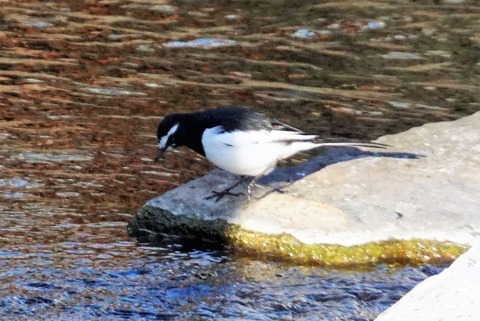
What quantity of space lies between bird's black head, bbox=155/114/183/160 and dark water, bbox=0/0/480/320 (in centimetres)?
47

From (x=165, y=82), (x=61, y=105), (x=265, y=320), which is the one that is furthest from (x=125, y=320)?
(x=165, y=82)

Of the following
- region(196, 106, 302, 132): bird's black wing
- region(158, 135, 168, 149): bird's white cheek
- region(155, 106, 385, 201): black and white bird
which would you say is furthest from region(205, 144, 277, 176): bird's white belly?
Result: region(158, 135, 168, 149): bird's white cheek

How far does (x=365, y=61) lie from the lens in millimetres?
10141

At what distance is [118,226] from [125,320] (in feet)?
4.42

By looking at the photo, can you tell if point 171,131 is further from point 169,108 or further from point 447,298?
point 447,298

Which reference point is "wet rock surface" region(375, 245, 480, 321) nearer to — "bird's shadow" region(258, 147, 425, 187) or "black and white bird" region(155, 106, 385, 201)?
"black and white bird" region(155, 106, 385, 201)

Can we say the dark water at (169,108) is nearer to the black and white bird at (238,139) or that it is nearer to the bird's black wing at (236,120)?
the black and white bird at (238,139)

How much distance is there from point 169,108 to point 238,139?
2.64 m

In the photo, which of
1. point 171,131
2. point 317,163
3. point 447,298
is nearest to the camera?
point 447,298

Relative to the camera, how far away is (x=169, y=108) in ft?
28.2

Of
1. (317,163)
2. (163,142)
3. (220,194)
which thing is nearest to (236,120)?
(220,194)

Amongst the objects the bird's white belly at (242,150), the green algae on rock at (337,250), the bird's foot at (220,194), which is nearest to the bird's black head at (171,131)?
the bird's white belly at (242,150)

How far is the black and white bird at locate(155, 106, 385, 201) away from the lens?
604 cm

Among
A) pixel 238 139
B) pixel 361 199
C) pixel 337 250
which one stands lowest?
pixel 337 250
